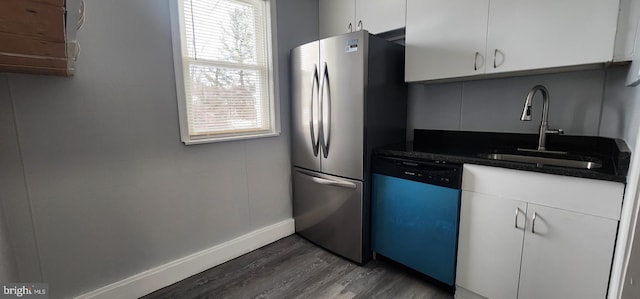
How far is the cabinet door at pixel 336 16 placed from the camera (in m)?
2.38

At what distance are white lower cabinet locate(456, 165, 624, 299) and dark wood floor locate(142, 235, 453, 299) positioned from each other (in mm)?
385

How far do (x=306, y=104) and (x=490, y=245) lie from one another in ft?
5.45

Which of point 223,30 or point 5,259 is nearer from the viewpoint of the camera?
point 5,259

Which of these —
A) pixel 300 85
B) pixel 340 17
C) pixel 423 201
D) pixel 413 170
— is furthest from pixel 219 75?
pixel 423 201

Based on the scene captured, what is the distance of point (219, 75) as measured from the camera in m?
2.09

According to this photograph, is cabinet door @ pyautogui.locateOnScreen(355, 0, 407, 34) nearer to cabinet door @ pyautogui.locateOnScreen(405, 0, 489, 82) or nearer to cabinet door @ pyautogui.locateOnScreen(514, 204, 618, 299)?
cabinet door @ pyautogui.locateOnScreen(405, 0, 489, 82)

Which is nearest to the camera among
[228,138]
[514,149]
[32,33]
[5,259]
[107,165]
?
[32,33]

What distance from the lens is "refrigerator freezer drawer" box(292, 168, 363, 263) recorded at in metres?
2.12

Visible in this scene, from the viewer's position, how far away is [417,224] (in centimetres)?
183

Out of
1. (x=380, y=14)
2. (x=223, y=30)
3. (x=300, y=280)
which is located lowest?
(x=300, y=280)

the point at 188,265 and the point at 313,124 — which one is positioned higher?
the point at 313,124

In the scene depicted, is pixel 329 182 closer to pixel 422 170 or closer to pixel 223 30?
pixel 422 170

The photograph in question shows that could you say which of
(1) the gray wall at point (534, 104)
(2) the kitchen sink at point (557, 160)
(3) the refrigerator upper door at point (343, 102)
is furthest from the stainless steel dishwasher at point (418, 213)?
(1) the gray wall at point (534, 104)

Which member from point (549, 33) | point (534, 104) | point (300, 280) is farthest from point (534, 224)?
point (300, 280)
